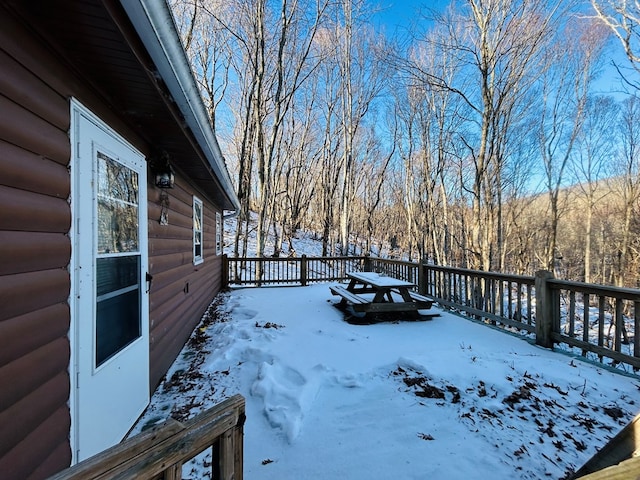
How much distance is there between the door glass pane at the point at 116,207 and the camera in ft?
6.15

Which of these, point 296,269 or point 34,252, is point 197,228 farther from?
point 296,269

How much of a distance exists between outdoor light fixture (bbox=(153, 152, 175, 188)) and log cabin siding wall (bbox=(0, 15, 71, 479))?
1434mm

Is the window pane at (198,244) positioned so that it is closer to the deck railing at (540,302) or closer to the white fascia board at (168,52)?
the white fascia board at (168,52)

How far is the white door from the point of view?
1.59 m

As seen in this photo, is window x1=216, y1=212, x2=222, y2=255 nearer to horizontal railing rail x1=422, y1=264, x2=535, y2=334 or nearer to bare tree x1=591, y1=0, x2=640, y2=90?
horizontal railing rail x1=422, y1=264, x2=535, y2=334

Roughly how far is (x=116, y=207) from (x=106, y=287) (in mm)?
536

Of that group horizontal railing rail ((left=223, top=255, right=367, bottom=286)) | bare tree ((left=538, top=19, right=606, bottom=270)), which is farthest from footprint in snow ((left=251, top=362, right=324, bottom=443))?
bare tree ((left=538, top=19, right=606, bottom=270))

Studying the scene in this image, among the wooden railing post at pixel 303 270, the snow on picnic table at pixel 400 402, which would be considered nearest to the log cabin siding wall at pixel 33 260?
the snow on picnic table at pixel 400 402

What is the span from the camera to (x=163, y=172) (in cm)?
295

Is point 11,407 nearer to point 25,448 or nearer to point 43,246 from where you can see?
point 25,448

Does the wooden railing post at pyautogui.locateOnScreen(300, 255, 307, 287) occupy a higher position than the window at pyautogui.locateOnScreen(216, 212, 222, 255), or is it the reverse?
the window at pyautogui.locateOnScreen(216, 212, 222, 255)

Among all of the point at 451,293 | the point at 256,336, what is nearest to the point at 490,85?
the point at 451,293

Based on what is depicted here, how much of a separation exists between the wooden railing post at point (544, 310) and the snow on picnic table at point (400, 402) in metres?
0.19

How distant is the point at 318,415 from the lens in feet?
7.63
